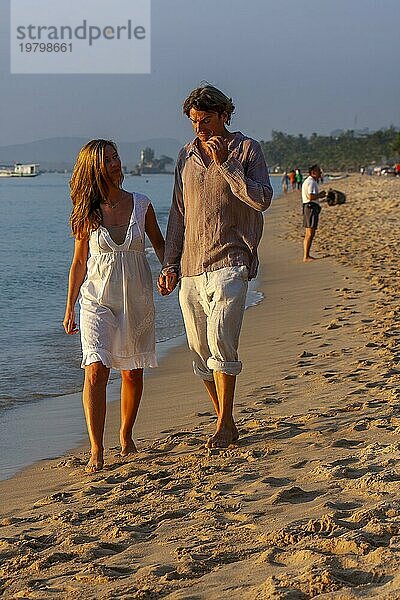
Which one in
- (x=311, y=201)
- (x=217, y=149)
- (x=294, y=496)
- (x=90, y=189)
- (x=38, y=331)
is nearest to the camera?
(x=294, y=496)

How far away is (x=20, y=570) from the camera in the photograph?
3.53 metres

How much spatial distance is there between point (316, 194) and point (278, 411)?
34.1 feet

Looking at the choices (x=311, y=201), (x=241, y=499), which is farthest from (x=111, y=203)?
(x=311, y=201)

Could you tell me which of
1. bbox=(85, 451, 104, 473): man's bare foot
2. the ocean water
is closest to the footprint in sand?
bbox=(85, 451, 104, 473): man's bare foot

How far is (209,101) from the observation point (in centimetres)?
473

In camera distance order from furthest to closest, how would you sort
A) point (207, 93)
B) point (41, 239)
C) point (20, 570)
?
point (41, 239) → point (207, 93) → point (20, 570)

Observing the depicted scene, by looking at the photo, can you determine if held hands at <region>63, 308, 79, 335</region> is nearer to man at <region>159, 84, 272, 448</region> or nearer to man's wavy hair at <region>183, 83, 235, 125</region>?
man at <region>159, 84, 272, 448</region>

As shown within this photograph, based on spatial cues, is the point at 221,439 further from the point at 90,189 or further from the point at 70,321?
the point at 90,189

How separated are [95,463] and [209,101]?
1.96 metres

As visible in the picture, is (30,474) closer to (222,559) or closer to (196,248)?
(196,248)

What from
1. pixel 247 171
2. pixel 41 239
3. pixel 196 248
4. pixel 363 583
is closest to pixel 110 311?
pixel 196 248

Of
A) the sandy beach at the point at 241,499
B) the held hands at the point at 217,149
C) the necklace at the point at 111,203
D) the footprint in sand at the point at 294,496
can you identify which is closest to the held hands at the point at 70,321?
the necklace at the point at 111,203

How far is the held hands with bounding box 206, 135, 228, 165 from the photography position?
4.73m

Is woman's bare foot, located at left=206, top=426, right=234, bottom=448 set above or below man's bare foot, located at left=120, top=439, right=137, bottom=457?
above
